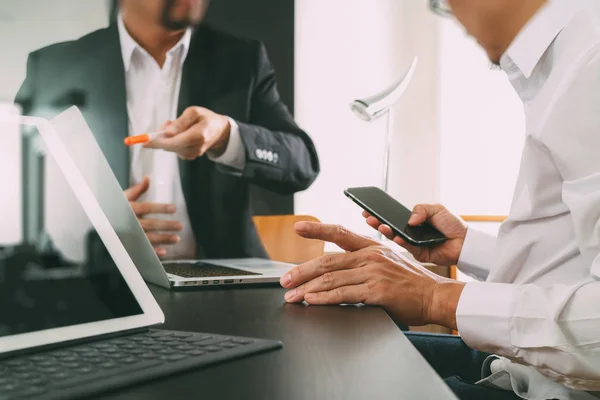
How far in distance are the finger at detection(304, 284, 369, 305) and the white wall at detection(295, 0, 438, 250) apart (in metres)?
1.62

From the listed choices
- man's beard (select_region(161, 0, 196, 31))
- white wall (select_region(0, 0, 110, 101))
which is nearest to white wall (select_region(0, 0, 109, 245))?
white wall (select_region(0, 0, 110, 101))

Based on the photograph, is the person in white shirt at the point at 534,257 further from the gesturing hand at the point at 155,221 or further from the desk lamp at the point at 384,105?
the desk lamp at the point at 384,105

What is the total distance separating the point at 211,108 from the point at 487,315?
134 centimetres

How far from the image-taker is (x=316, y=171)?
222cm

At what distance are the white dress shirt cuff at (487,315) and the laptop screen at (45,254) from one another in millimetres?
388

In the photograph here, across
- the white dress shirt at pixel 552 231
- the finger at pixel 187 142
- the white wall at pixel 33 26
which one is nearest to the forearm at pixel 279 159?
the finger at pixel 187 142

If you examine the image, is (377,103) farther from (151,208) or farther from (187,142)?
(151,208)

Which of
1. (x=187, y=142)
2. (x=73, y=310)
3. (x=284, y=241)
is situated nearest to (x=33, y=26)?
(x=187, y=142)

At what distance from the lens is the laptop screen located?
38 cm

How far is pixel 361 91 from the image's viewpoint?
242 cm

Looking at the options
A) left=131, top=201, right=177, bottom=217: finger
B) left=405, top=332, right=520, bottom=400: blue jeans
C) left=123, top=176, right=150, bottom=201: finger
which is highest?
left=123, top=176, right=150, bottom=201: finger

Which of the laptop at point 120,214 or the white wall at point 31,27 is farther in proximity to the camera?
the white wall at point 31,27

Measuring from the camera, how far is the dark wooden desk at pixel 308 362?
11.6 inches

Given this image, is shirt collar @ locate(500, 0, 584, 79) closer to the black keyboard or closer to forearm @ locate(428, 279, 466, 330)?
Result: forearm @ locate(428, 279, 466, 330)
